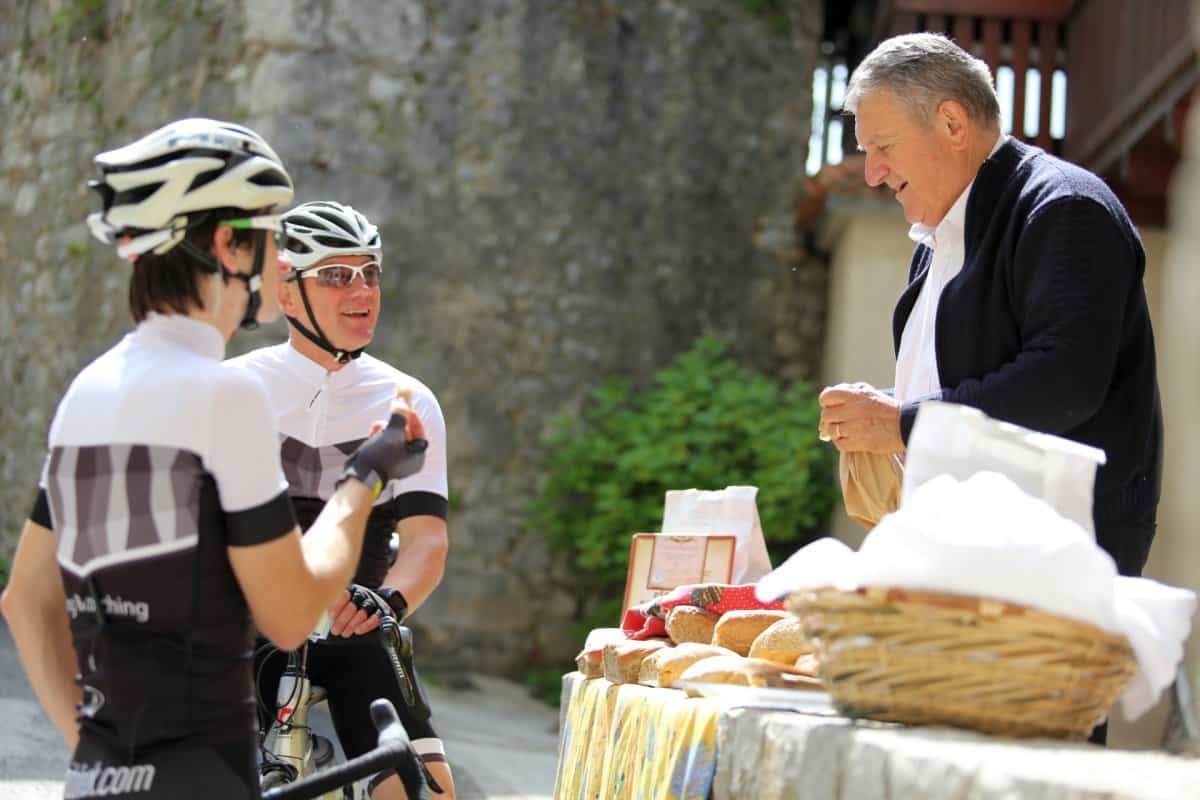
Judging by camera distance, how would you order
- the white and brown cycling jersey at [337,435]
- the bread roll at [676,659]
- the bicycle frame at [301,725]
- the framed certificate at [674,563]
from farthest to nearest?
the framed certificate at [674,563], the white and brown cycling jersey at [337,435], the bicycle frame at [301,725], the bread roll at [676,659]

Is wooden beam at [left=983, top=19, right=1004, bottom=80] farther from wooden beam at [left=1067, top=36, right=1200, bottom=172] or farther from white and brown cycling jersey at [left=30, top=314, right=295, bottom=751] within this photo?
white and brown cycling jersey at [left=30, top=314, right=295, bottom=751]

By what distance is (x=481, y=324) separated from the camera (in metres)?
8.70

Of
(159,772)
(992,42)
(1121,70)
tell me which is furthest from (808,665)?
(992,42)

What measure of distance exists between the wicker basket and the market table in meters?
0.03

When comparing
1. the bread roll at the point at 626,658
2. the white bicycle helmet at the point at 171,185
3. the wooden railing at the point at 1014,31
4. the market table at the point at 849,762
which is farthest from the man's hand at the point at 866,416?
the wooden railing at the point at 1014,31

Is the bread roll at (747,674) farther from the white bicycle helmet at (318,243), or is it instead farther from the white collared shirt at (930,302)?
the white bicycle helmet at (318,243)

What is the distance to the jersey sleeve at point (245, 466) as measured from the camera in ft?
5.84

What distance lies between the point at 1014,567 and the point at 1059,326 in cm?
81

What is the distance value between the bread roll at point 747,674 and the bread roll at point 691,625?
1.76 ft

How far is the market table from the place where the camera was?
1.39 m

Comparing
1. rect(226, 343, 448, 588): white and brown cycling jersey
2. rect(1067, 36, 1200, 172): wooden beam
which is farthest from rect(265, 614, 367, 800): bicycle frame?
rect(1067, 36, 1200, 172): wooden beam

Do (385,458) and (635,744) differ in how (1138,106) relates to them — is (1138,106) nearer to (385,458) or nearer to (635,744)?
(635,744)

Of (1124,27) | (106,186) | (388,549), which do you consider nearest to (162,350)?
(106,186)

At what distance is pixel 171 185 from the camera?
1.90 m
